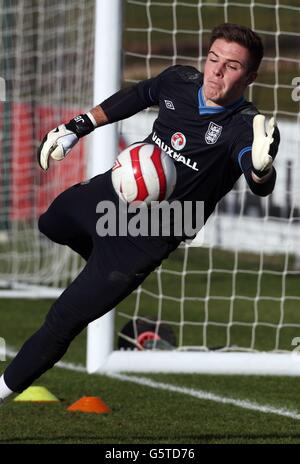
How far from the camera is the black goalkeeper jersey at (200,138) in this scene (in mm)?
5652

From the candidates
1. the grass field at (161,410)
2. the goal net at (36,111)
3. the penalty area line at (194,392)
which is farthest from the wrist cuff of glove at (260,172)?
the goal net at (36,111)

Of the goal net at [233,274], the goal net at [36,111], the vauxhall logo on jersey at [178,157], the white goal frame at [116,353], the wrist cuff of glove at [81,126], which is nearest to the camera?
the vauxhall logo on jersey at [178,157]

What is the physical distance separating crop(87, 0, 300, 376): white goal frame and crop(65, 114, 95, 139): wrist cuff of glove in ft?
6.98

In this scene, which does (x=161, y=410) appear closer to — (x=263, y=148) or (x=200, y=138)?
(x=200, y=138)

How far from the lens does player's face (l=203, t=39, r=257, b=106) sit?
5574 mm

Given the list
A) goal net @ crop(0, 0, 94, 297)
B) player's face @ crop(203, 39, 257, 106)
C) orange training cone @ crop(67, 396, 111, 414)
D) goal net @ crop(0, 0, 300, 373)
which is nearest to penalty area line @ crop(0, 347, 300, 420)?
orange training cone @ crop(67, 396, 111, 414)

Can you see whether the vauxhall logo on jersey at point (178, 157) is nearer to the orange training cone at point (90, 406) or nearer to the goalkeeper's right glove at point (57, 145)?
the goalkeeper's right glove at point (57, 145)

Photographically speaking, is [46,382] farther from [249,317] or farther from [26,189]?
[26,189]

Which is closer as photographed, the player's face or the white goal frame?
the player's face

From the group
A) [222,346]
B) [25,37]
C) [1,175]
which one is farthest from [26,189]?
[222,346]

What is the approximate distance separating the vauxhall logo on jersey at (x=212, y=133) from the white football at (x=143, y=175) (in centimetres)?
26

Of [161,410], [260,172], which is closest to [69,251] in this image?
[161,410]

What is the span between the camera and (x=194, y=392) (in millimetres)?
7684

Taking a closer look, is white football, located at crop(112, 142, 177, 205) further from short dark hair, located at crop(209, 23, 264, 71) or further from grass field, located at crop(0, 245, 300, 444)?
grass field, located at crop(0, 245, 300, 444)
